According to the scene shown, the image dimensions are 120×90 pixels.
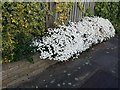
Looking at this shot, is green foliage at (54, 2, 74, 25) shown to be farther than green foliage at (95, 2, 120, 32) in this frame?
No

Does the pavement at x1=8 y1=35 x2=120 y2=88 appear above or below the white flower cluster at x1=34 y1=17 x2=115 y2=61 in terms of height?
below

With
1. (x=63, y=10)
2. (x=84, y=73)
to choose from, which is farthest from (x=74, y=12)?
(x=84, y=73)

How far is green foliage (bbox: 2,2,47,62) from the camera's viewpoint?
4.37m

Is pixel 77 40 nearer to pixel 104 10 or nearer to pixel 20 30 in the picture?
pixel 20 30

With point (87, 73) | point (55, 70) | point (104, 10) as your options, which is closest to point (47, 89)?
point (55, 70)

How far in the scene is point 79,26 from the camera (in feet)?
19.6

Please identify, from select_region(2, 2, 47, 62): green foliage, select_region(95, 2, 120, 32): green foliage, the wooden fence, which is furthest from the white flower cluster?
select_region(95, 2, 120, 32): green foliage

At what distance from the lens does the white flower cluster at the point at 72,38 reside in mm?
5082

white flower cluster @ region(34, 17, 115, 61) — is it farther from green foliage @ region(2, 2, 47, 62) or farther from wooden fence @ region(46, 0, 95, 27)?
green foliage @ region(2, 2, 47, 62)

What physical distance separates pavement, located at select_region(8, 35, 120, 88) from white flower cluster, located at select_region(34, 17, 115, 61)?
24cm

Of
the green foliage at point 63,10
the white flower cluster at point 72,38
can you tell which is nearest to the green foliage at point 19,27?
the white flower cluster at point 72,38

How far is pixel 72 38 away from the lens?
550 cm

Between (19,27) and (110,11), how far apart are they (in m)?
3.90

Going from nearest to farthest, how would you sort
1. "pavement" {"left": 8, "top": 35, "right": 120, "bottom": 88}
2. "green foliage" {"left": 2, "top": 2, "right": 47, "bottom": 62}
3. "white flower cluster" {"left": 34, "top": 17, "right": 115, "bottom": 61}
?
1. "green foliage" {"left": 2, "top": 2, "right": 47, "bottom": 62}
2. "pavement" {"left": 8, "top": 35, "right": 120, "bottom": 88}
3. "white flower cluster" {"left": 34, "top": 17, "right": 115, "bottom": 61}
